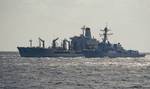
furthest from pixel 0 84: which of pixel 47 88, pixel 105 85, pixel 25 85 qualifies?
pixel 105 85

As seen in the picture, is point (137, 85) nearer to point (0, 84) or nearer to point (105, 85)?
point (105, 85)

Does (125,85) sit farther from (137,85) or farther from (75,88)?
(75,88)

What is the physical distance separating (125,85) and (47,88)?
34.2 feet

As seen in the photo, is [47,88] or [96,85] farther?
[96,85]

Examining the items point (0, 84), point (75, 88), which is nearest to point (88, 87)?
point (75, 88)

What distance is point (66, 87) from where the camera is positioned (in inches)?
2498

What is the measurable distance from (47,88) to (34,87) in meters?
1.80

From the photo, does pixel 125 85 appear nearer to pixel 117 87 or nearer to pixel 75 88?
pixel 117 87

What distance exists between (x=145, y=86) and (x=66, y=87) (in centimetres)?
958

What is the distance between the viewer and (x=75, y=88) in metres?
62.5

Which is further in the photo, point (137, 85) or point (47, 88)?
point (137, 85)

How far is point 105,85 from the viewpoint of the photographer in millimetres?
66875

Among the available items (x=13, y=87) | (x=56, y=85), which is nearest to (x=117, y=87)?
(x=56, y=85)

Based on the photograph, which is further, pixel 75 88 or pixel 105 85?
pixel 105 85
